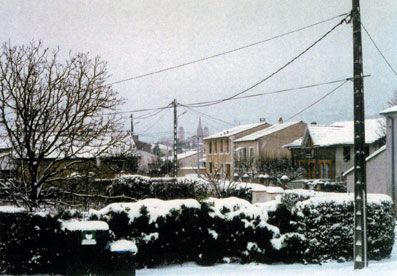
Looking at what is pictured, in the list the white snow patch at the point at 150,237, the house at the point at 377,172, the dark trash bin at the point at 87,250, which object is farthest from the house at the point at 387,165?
the dark trash bin at the point at 87,250

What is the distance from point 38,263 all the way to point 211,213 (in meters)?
3.76

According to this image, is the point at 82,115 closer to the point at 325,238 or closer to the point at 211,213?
the point at 211,213

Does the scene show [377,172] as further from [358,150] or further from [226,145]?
[226,145]

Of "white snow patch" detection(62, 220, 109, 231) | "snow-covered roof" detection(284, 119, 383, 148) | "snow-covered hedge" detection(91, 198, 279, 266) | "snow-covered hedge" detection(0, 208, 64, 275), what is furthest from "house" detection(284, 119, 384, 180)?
"snow-covered hedge" detection(0, 208, 64, 275)

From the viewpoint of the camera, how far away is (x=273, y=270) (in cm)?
862

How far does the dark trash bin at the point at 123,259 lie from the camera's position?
7.55m

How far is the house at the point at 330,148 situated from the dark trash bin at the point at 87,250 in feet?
84.4

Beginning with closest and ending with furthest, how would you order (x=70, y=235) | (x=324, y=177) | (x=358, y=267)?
(x=70, y=235), (x=358, y=267), (x=324, y=177)

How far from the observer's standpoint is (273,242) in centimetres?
909

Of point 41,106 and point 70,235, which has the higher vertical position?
point 41,106

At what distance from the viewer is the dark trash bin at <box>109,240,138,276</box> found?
755cm

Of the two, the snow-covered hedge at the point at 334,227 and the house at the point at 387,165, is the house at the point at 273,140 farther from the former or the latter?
the snow-covered hedge at the point at 334,227

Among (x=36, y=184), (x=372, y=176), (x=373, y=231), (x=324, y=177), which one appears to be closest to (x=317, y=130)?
(x=324, y=177)

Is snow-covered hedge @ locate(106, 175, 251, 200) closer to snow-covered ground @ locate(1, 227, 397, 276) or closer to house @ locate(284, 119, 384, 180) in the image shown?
snow-covered ground @ locate(1, 227, 397, 276)
